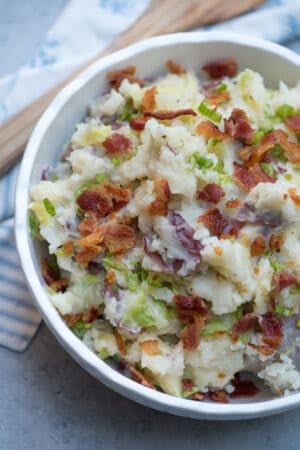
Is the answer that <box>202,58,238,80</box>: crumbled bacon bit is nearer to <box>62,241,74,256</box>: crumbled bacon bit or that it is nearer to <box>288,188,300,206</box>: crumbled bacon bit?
<box>288,188,300,206</box>: crumbled bacon bit

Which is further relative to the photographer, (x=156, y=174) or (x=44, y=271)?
(x=44, y=271)

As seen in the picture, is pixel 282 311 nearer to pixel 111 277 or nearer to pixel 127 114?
pixel 111 277

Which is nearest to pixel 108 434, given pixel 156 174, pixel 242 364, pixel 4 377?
pixel 4 377

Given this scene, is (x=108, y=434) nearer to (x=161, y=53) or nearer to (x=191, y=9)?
(x=161, y=53)

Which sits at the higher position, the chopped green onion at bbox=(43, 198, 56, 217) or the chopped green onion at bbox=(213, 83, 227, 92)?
the chopped green onion at bbox=(43, 198, 56, 217)

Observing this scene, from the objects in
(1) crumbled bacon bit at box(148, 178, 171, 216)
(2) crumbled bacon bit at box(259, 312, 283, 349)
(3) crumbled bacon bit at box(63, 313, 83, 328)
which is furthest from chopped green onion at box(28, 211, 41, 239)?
(2) crumbled bacon bit at box(259, 312, 283, 349)

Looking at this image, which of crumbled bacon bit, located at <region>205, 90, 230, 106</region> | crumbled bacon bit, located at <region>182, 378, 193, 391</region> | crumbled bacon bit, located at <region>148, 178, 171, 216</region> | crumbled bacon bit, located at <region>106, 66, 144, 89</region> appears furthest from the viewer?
crumbled bacon bit, located at <region>106, 66, 144, 89</region>

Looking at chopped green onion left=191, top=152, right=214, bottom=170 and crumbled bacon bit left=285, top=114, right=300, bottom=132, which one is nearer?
chopped green onion left=191, top=152, right=214, bottom=170
